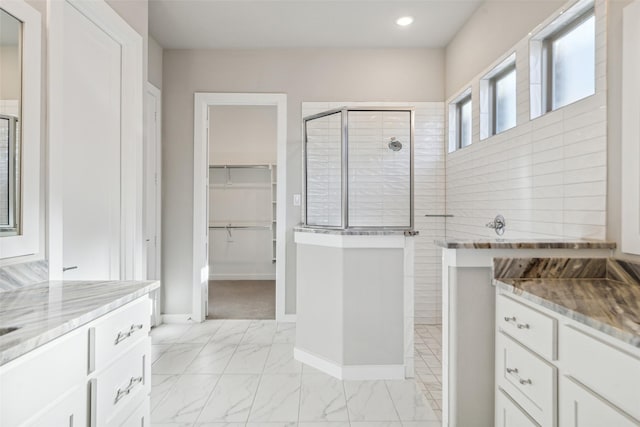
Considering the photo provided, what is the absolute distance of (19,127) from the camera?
1.45 m

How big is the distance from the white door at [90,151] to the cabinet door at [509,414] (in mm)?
2240

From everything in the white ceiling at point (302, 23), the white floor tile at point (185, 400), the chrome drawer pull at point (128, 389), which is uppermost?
the white ceiling at point (302, 23)

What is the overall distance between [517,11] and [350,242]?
195cm

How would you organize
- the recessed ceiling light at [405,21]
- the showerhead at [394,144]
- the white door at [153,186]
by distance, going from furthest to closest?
the white door at [153,186] < the recessed ceiling light at [405,21] < the showerhead at [394,144]

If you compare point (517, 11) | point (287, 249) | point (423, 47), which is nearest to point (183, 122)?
point (287, 249)

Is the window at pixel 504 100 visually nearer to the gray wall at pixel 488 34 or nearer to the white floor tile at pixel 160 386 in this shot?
the gray wall at pixel 488 34

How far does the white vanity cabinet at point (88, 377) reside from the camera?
0.79 meters

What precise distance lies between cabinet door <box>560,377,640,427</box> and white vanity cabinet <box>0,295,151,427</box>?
1398 millimetres

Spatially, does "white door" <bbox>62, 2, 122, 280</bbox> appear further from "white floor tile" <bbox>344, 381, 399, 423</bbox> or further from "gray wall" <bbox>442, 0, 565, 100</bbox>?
"gray wall" <bbox>442, 0, 565, 100</bbox>

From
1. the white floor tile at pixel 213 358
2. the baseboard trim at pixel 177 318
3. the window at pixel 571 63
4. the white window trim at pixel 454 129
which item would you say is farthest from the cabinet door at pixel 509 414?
the baseboard trim at pixel 177 318

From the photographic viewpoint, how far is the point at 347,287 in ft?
8.21

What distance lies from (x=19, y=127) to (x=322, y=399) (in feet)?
6.95

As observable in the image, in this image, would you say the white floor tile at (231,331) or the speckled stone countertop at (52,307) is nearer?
the speckled stone countertop at (52,307)

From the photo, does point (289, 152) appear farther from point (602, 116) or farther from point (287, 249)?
point (602, 116)
